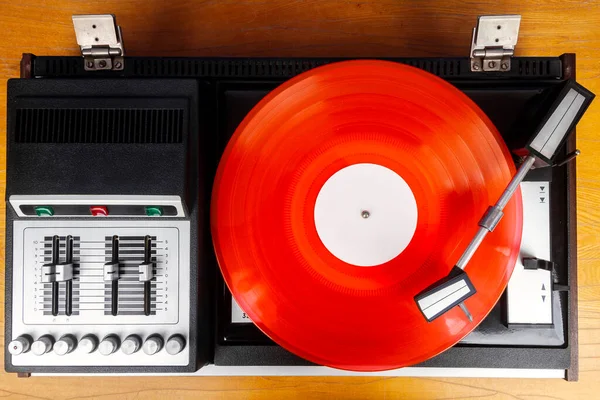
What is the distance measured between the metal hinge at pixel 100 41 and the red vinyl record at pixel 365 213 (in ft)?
1.11

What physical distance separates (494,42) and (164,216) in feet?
2.31

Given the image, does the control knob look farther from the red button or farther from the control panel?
the red button

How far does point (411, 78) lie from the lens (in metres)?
0.76

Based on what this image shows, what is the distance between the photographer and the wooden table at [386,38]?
103 cm

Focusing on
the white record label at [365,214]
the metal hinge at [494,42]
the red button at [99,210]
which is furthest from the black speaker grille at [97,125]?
the metal hinge at [494,42]

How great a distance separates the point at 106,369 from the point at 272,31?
0.79 m

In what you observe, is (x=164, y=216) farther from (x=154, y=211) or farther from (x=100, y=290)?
(x=100, y=290)

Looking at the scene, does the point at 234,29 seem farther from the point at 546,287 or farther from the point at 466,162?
the point at 546,287

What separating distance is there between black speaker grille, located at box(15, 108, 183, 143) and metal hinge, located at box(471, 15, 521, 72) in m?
0.58

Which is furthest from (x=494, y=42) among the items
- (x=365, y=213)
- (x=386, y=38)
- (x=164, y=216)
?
(x=164, y=216)

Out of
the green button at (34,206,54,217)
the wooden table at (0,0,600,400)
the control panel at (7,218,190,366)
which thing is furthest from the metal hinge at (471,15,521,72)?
the green button at (34,206,54,217)

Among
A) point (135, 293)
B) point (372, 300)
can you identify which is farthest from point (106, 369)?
point (372, 300)

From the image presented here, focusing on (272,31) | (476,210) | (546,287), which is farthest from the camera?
(272,31)

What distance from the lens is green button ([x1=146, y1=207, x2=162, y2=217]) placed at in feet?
2.59
